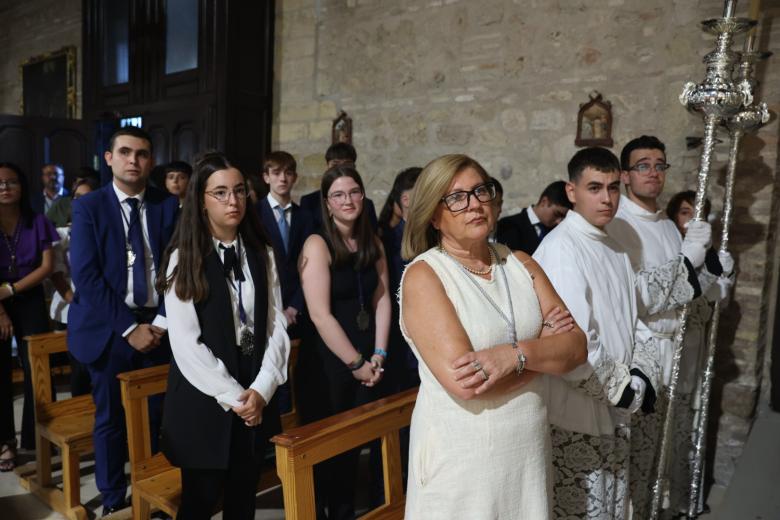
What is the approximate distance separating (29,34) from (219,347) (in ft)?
31.3

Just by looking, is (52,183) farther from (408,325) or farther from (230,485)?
(408,325)

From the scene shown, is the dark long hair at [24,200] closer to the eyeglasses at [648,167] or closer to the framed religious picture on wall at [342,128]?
the framed religious picture on wall at [342,128]

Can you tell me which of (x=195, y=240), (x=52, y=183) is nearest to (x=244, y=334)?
(x=195, y=240)

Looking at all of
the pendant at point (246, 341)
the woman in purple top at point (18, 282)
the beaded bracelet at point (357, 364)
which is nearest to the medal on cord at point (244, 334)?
the pendant at point (246, 341)

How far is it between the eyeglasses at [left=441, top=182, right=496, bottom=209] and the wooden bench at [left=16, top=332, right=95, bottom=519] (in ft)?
7.86

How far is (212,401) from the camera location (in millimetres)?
2230

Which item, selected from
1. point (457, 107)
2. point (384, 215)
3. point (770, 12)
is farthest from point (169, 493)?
point (770, 12)

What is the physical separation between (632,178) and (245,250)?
1.97 m

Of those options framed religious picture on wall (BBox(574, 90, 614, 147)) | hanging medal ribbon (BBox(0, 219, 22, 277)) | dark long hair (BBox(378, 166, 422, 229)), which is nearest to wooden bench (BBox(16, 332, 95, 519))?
hanging medal ribbon (BBox(0, 219, 22, 277))

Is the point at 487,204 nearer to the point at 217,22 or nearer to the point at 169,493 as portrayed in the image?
the point at 169,493

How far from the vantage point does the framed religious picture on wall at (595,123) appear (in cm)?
454

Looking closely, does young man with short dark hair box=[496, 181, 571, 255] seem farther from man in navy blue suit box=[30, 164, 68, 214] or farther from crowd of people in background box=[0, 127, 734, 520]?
man in navy blue suit box=[30, 164, 68, 214]

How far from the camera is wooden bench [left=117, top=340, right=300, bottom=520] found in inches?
99.7

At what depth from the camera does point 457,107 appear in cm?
529
